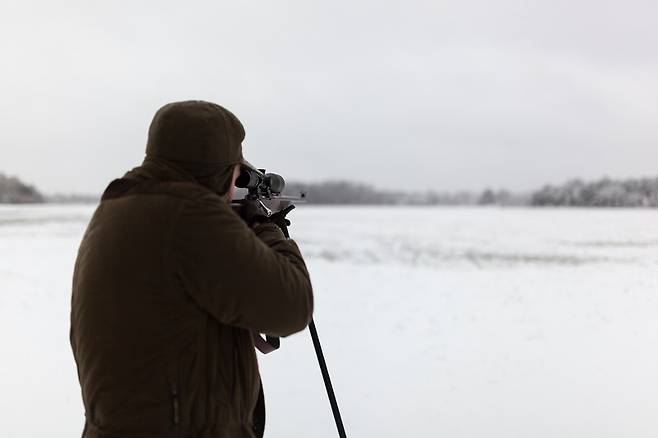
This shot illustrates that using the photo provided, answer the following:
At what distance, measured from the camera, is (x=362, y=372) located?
3363mm

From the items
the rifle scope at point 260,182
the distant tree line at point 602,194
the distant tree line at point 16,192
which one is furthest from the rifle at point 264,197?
the distant tree line at point 16,192

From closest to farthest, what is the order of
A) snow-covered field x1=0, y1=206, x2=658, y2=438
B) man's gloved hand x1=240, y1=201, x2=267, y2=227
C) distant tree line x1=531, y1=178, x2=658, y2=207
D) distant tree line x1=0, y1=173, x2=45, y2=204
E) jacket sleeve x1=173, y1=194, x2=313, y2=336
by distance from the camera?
jacket sleeve x1=173, y1=194, x2=313, y2=336 → man's gloved hand x1=240, y1=201, x2=267, y2=227 → snow-covered field x1=0, y1=206, x2=658, y2=438 → distant tree line x1=531, y1=178, x2=658, y2=207 → distant tree line x1=0, y1=173, x2=45, y2=204

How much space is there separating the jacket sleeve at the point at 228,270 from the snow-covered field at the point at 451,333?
2.09 m

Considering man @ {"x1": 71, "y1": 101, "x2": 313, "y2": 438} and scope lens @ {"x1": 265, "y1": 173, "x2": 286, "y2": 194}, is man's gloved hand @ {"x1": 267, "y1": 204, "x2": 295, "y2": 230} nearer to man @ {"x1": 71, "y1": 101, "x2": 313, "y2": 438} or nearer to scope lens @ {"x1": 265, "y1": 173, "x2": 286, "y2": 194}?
scope lens @ {"x1": 265, "y1": 173, "x2": 286, "y2": 194}

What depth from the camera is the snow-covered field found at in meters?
2.85

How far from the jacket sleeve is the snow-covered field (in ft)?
6.86

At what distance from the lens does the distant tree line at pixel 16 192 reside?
4.10 meters

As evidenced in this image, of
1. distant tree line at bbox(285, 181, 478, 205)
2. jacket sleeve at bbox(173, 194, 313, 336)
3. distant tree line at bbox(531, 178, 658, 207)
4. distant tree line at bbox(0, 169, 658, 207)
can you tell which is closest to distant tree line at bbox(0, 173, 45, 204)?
distant tree line at bbox(0, 169, 658, 207)

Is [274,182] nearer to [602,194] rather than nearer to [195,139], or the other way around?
[195,139]

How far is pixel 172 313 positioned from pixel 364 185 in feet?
15.0

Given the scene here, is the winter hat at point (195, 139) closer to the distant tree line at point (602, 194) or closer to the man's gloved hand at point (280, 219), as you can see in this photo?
the man's gloved hand at point (280, 219)

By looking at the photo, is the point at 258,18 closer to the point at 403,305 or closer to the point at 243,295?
the point at 403,305

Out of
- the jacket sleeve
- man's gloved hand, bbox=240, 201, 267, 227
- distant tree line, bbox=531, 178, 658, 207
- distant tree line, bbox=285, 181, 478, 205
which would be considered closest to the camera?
the jacket sleeve

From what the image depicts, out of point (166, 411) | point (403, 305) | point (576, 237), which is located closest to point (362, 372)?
point (403, 305)
